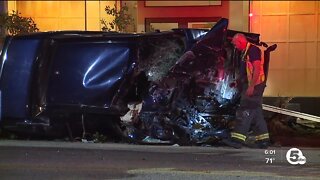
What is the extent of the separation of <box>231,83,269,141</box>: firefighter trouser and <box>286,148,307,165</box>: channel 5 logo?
0.44m

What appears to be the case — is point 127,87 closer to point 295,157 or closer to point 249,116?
point 249,116

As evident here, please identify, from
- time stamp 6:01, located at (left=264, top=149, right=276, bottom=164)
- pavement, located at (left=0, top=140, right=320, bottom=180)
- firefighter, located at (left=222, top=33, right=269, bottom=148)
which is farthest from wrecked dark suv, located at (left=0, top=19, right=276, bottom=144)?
time stamp 6:01, located at (left=264, top=149, right=276, bottom=164)

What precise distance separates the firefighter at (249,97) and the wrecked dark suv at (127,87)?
0.13m

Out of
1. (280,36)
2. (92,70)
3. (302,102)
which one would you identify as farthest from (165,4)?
(92,70)

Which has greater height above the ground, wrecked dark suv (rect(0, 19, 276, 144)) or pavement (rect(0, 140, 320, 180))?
wrecked dark suv (rect(0, 19, 276, 144))

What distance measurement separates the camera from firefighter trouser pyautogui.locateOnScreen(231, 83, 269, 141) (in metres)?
7.05

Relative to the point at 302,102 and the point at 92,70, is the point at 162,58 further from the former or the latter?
the point at 302,102

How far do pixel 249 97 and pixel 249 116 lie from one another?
255 millimetres

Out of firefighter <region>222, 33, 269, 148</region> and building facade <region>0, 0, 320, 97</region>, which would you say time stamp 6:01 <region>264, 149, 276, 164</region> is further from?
building facade <region>0, 0, 320, 97</region>

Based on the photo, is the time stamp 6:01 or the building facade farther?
the building facade

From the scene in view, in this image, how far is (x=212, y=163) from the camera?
21.5 ft

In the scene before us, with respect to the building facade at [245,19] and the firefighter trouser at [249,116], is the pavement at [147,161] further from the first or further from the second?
the building facade at [245,19]

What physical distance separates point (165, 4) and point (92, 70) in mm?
6055

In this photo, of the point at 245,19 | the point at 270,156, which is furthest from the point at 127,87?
the point at 245,19
